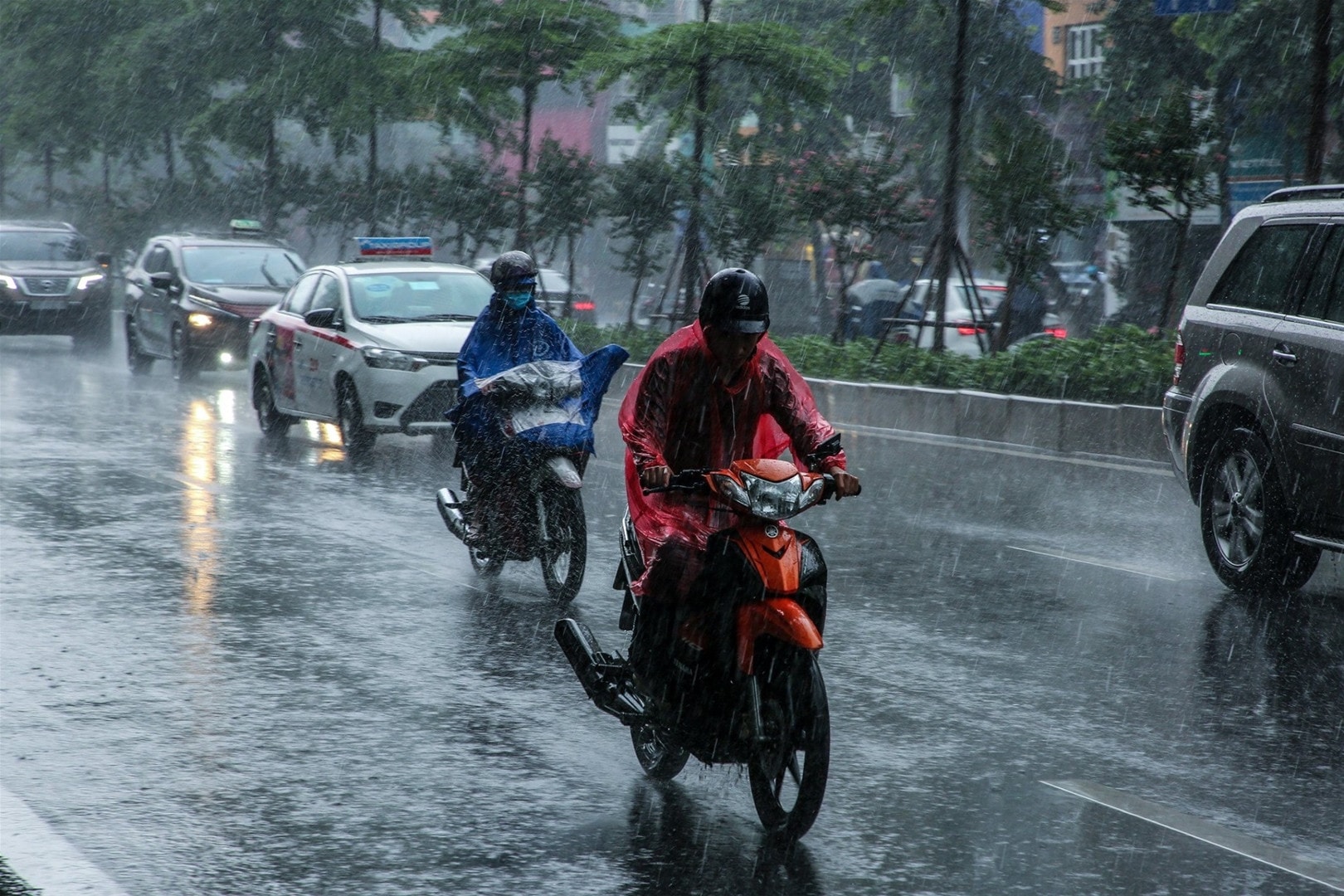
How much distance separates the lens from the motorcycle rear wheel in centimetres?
543

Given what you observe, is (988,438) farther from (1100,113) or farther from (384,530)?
(1100,113)

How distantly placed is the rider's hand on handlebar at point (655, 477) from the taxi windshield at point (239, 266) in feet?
62.2

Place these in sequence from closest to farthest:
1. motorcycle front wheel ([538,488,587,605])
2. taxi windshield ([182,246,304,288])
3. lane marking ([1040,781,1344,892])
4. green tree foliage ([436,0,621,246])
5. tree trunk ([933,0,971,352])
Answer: lane marking ([1040,781,1344,892]), motorcycle front wheel ([538,488,587,605]), tree trunk ([933,0,971,352]), taxi windshield ([182,246,304,288]), green tree foliage ([436,0,621,246])

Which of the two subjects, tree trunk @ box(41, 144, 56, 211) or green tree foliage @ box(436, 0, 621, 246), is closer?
green tree foliage @ box(436, 0, 621, 246)

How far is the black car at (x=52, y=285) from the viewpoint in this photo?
2759 cm

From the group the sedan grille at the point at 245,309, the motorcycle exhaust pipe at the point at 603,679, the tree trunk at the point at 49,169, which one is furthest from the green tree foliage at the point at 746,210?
the tree trunk at the point at 49,169

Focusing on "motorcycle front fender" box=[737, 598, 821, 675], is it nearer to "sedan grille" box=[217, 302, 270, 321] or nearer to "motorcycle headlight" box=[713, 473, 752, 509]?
"motorcycle headlight" box=[713, 473, 752, 509]

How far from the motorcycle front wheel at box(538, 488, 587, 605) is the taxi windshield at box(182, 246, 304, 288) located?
49.6 ft

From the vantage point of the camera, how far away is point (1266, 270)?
9.23 m

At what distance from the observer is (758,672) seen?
4.82 m

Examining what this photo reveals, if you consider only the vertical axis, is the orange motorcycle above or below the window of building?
below

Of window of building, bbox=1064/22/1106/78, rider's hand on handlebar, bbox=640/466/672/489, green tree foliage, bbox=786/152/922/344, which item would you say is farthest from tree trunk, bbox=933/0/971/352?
window of building, bbox=1064/22/1106/78

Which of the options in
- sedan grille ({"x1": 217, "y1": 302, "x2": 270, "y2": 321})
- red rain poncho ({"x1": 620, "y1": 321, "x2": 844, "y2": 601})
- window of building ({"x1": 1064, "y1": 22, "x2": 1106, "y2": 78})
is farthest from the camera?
window of building ({"x1": 1064, "y1": 22, "x2": 1106, "y2": 78})

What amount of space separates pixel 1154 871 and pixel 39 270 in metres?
26.2
